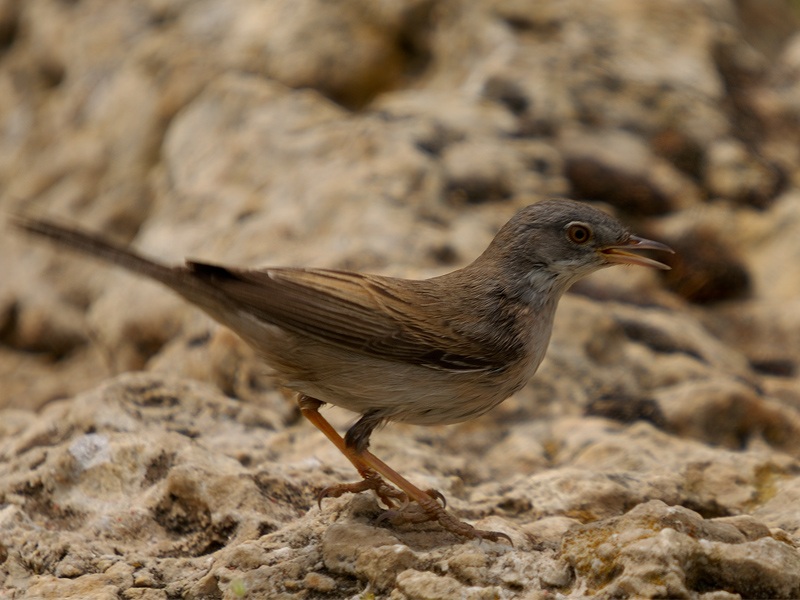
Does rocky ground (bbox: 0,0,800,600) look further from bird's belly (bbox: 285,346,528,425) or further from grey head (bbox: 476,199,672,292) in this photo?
grey head (bbox: 476,199,672,292)

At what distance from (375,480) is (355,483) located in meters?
0.13

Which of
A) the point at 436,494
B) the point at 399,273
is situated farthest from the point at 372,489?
the point at 399,273

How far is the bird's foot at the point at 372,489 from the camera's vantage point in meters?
5.08

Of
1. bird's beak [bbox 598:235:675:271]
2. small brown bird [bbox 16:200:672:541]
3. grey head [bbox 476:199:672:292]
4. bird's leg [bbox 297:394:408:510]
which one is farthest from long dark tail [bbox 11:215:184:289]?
bird's beak [bbox 598:235:675:271]

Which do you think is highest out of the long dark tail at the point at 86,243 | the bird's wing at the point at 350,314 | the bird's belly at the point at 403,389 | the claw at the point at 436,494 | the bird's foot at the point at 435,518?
the long dark tail at the point at 86,243

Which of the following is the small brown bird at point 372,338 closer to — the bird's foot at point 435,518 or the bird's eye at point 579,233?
the bird's foot at point 435,518

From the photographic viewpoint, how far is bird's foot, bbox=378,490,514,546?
459 cm

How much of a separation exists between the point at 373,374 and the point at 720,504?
2.23 meters

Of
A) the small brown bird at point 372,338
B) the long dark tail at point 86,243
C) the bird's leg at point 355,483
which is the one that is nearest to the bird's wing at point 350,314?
the small brown bird at point 372,338

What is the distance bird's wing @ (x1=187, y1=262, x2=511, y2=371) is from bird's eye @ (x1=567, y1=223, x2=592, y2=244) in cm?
87

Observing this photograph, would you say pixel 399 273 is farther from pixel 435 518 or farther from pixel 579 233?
pixel 435 518

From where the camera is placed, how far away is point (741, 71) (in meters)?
10.8

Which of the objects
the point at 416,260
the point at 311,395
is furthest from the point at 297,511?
the point at 416,260

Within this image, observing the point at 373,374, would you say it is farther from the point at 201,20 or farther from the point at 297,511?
the point at 201,20
